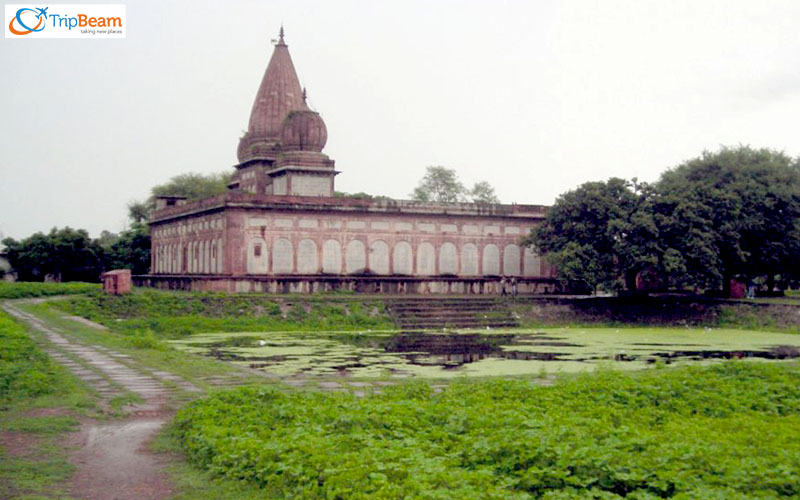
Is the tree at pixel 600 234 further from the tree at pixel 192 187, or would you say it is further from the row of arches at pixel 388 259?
the tree at pixel 192 187

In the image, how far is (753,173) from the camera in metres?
45.9

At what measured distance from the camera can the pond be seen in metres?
21.6

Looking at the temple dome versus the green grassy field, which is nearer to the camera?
the green grassy field

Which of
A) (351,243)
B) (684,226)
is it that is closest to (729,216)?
(684,226)

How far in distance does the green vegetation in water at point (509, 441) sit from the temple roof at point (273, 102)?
43391mm

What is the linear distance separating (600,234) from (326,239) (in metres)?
14.1

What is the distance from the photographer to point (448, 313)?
134 ft

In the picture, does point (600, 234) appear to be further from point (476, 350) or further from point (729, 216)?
point (476, 350)

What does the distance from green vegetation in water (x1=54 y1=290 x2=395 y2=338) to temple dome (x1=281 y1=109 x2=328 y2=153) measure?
1337 cm

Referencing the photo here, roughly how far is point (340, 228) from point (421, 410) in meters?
36.4

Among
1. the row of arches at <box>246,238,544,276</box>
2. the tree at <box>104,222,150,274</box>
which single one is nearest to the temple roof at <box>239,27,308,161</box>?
the row of arches at <box>246,238,544,276</box>

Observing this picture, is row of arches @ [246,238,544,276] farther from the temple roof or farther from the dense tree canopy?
the temple roof

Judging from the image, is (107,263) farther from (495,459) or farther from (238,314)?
(495,459)

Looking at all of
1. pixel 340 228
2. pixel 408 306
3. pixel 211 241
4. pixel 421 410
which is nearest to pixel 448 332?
pixel 408 306
